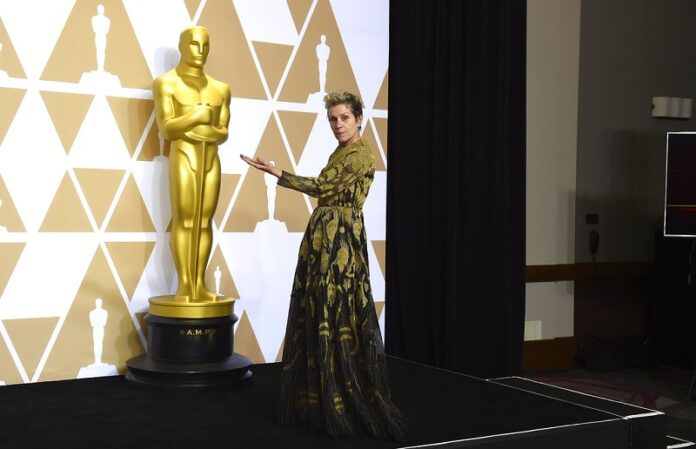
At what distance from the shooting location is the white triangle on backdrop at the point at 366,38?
371 centimetres

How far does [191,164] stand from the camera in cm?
302

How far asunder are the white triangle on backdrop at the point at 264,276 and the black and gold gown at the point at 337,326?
0.96m

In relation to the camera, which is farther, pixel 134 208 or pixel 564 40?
pixel 564 40

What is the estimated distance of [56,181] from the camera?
9.96 feet

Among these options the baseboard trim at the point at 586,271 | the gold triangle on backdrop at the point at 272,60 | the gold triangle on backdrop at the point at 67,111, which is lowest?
the baseboard trim at the point at 586,271

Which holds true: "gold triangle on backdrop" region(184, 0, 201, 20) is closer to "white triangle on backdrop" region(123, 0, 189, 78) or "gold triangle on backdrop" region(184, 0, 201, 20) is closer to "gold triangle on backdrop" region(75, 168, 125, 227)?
"white triangle on backdrop" region(123, 0, 189, 78)

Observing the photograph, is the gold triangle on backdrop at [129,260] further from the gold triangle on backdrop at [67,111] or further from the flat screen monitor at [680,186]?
the flat screen monitor at [680,186]

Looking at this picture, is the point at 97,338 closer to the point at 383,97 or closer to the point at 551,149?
the point at 383,97

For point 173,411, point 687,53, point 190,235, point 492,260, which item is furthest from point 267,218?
point 687,53

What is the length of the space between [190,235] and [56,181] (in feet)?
1.69

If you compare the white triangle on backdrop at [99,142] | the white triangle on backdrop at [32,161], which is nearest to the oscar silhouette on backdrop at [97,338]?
the white triangle on backdrop at [32,161]

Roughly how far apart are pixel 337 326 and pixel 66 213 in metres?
1.23

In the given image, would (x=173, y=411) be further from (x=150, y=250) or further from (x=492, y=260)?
(x=492, y=260)

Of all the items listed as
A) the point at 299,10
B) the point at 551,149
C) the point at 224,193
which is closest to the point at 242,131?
the point at 224,193
